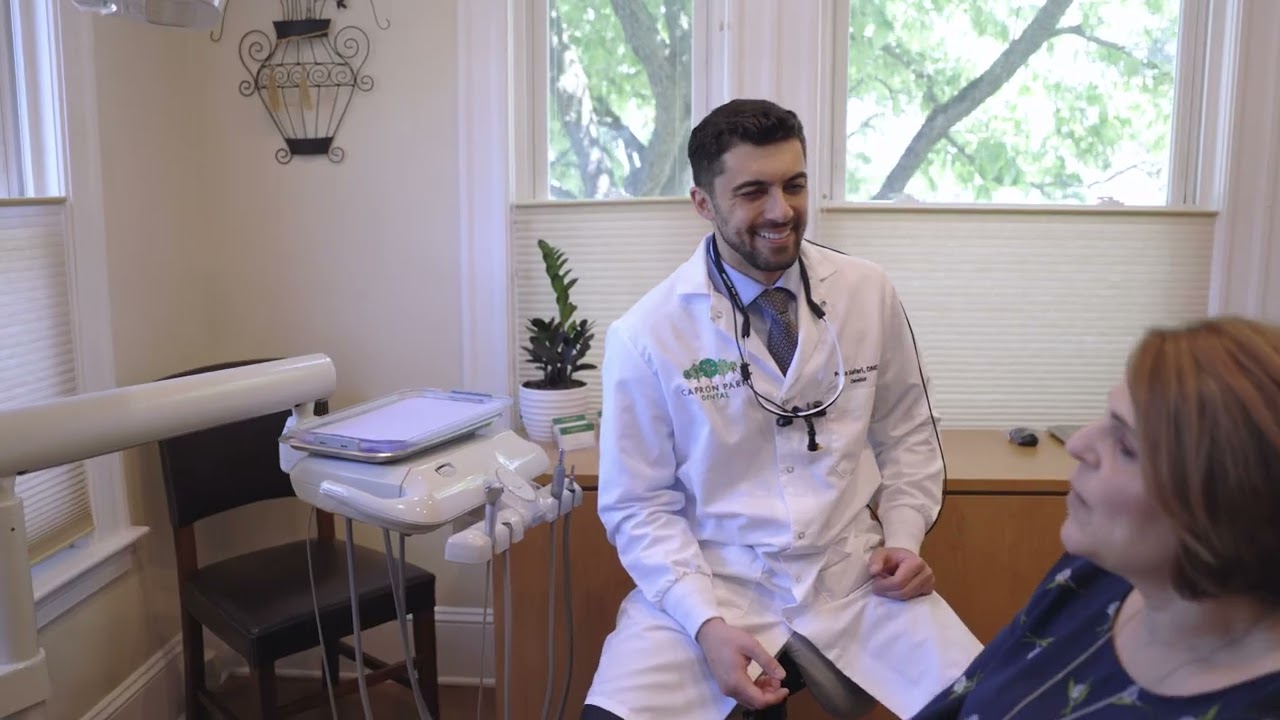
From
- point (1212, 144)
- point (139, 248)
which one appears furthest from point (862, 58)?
point (139, 248)

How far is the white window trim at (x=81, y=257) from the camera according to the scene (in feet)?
6.12

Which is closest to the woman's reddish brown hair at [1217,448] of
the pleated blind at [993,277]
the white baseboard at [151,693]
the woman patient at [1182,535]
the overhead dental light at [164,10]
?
the woman patient at [1182,535]

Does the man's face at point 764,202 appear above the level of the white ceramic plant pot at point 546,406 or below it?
above

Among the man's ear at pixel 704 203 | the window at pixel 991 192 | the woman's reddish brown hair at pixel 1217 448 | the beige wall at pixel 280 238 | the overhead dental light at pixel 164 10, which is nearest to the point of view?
the woman's reddish brown hair at pixel 1217 448

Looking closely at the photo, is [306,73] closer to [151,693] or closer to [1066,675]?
[151,693]

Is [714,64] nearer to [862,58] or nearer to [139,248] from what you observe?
[862,58]

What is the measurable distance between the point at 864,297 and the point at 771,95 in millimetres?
810

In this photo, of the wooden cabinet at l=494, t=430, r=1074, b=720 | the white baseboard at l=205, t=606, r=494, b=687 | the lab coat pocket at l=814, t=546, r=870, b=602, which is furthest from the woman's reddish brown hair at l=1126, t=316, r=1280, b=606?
the white baseboard at l=205, t=606, r=494, b=687

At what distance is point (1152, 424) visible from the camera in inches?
30.7

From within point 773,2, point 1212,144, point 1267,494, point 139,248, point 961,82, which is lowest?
point 1267,494

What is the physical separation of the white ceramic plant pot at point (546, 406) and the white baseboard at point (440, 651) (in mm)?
598

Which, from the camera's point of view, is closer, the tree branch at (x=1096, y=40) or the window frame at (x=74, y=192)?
the window frame at (x=74, y=192)

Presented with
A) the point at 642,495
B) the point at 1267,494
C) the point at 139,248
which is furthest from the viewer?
Answer: the point at 139,248

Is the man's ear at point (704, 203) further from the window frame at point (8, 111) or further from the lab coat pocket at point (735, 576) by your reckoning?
the window frame at point (8, 111)
